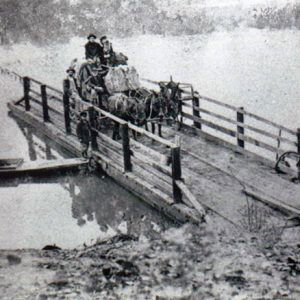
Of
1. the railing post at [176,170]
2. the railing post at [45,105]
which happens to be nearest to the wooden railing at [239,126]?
the railing post at [176,170]

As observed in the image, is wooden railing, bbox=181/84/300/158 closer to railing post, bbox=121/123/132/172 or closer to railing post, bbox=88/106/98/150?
railing post, bbox=121/123/132/172

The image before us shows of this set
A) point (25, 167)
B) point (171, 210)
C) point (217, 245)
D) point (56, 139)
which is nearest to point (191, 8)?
point (56, 139)

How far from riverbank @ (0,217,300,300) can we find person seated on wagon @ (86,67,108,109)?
23.5 ft

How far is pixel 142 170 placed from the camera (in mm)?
10367

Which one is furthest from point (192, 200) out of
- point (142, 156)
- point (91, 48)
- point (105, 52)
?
point (91, 48)

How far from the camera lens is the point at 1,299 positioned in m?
5.50

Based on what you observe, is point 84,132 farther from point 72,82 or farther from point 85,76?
point 72,82

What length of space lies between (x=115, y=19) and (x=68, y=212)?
18.6 m

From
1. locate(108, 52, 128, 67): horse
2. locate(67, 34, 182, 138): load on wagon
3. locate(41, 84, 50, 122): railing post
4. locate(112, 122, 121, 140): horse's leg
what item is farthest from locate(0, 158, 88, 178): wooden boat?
locate(108, 52, 128, 67): horse

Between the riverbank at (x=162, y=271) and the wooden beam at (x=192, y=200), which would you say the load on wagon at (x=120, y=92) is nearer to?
the wooden beam at (x=192, y=200)

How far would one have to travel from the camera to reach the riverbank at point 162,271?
215 inches

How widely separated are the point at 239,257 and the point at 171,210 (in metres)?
2.98

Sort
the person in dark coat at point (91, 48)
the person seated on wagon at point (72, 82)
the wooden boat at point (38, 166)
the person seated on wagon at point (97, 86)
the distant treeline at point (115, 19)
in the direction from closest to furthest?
1. the wooden boat at point (38, 166)
2. the person seated on wagon at point (97, 86)
3. the person seated on wagon at point (72, 82)
4. the person in dark coat at point (91, 48)
5. the distant treeline at point (115, 19)

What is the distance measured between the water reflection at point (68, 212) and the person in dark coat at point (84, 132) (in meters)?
0.51
